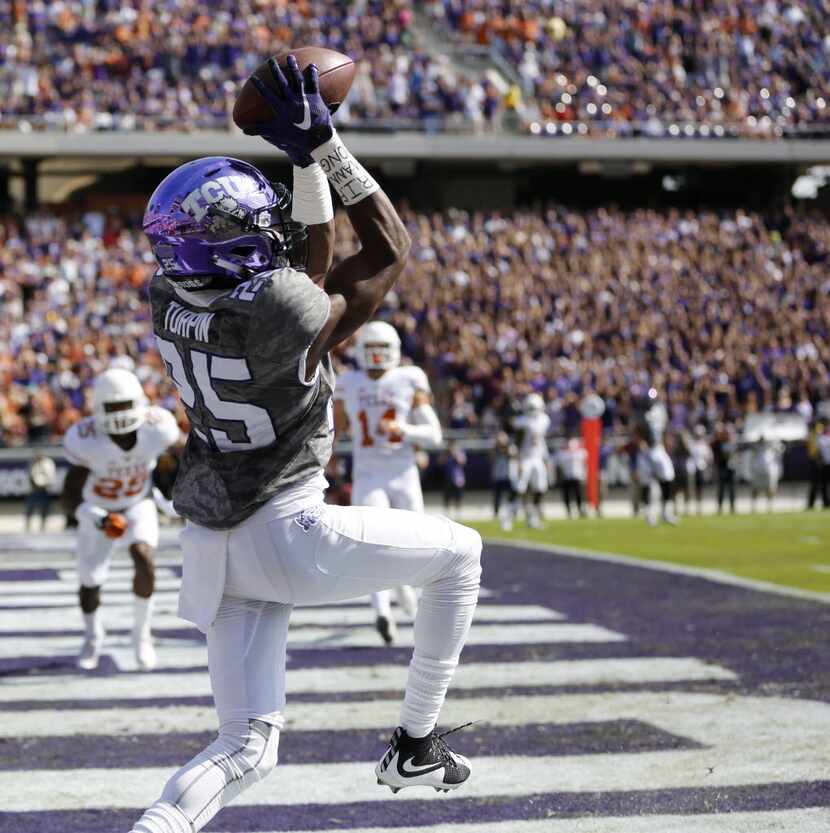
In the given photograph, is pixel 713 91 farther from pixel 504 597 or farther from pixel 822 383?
pixel 504 597

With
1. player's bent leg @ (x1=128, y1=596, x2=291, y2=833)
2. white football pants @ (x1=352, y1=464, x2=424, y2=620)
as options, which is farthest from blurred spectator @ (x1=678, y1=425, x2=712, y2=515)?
player's bent leg @ (x1=128, y1=596, x2=291, y2=833)

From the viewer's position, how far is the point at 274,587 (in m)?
3.62

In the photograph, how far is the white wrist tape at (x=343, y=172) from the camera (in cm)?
374

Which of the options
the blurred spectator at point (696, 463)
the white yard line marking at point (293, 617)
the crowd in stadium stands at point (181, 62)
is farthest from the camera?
the crowd in stadium stands at point (181, 62)

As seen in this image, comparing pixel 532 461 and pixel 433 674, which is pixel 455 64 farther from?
pixel 433 674

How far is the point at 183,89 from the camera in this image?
30516 millimetres

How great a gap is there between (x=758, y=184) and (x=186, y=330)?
3508 centimetres

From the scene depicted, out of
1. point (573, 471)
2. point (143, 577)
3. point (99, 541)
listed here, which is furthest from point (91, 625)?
point (573, 471)

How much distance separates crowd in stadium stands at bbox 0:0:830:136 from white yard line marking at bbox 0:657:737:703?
23.6 metres

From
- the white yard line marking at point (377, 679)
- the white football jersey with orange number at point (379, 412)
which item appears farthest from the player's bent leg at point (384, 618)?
the white football jersey with orange number at point (379, 412)

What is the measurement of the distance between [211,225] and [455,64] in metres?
30.8

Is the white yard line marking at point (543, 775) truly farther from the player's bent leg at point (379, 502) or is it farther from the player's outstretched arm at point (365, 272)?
the player's bent leg at point (379, 502)

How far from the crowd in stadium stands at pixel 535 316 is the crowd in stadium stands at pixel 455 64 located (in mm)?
2645

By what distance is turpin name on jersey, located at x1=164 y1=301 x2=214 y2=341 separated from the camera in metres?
3.54
